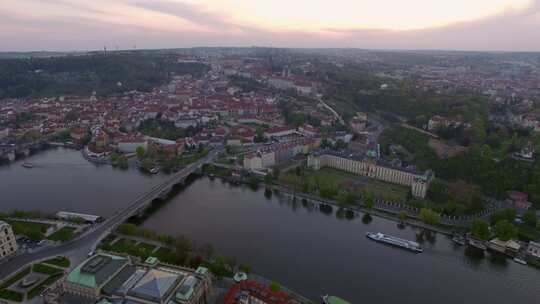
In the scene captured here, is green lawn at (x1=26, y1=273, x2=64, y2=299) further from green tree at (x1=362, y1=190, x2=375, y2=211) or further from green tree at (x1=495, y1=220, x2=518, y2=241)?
green tree at (x1=495, y1=220, x2=518, y2=241)

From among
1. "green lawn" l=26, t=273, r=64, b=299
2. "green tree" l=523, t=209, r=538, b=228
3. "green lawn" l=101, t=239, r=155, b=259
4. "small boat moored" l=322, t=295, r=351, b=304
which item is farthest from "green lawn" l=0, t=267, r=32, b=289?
"green tree" l=523, t=209, r=538, b=228

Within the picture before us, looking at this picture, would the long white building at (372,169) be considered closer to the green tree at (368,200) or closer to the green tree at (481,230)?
the green tree at (368,200)

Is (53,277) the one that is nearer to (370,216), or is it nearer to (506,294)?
(370,216)

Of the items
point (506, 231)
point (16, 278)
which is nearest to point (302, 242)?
point (506, 231)

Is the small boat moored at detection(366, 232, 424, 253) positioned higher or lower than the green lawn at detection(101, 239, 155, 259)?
lower

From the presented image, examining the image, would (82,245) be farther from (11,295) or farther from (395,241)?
(395,241)
